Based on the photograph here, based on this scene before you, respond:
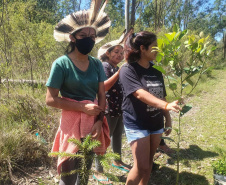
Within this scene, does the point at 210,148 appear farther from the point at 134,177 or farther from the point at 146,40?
the point at 146,40

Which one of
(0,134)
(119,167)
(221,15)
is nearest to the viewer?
(0,134)

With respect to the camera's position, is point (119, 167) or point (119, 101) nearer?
point (119, 101)

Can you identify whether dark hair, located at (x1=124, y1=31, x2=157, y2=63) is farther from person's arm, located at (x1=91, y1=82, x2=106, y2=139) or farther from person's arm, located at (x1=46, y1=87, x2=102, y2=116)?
person's arm, located at (x1=46, y1=87, x2=102, y2=116)

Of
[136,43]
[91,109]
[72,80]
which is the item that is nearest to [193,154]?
[136,43]

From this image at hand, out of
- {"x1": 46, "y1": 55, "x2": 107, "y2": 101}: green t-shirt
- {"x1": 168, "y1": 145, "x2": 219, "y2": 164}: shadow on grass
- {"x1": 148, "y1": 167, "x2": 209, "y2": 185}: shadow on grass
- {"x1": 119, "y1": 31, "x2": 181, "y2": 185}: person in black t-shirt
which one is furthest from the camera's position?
{"x1": 168, "y1": 145, "x2": 219, "y2": 164}: shadow on grass

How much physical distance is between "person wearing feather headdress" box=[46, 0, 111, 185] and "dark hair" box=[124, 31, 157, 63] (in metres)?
0.32

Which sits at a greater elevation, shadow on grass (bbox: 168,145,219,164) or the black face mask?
the black face mask

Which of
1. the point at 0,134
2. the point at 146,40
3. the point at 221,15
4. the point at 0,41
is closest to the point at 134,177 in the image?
the point at 146,40

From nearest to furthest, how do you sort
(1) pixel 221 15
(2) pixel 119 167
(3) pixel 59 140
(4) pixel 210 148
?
(3) pixel 59 140, (2) pixel 119 167, (4) pixel 210 148, (1) pixel 221 15

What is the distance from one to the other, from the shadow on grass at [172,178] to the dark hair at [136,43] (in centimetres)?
182

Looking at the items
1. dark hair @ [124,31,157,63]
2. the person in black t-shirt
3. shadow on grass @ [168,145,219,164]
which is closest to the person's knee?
the person in black t-shirt

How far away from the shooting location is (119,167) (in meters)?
2.99

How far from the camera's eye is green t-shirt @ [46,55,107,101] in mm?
1491

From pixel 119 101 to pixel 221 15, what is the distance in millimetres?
42871
